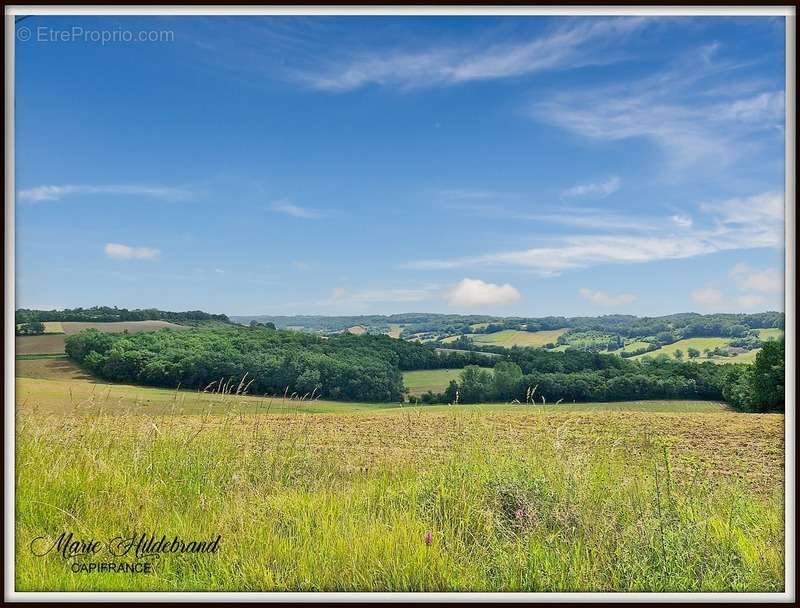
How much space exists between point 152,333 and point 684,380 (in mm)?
6058

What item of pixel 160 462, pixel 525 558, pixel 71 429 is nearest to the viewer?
pixel 525 558

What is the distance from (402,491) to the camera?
4945 mm

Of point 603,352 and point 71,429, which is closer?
point 71,429

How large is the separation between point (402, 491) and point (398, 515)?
31cm

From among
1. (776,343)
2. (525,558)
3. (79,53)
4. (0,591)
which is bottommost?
(0,591)

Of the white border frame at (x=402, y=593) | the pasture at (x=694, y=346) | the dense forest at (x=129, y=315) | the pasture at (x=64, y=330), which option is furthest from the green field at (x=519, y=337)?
the pasture at (x=64, y=330)

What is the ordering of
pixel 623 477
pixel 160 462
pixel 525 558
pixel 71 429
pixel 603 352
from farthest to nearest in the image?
pixel 603 352
pixel 71 429
pixel 160 462
pixel 623 477
pixel 525 558

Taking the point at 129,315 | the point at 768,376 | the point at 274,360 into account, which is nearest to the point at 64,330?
the point at 129,315

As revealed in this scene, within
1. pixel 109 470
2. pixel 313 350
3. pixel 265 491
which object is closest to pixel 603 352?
pixel 313 350

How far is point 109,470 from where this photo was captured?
16.8 feet

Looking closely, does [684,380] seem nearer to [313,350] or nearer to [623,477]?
[623,477]

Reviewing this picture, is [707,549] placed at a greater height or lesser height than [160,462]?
lesser

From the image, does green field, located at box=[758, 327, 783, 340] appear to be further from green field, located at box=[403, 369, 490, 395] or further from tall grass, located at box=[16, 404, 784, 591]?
green field, located at box=[403, 369, 490, 395]

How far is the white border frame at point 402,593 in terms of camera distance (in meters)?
4.15
